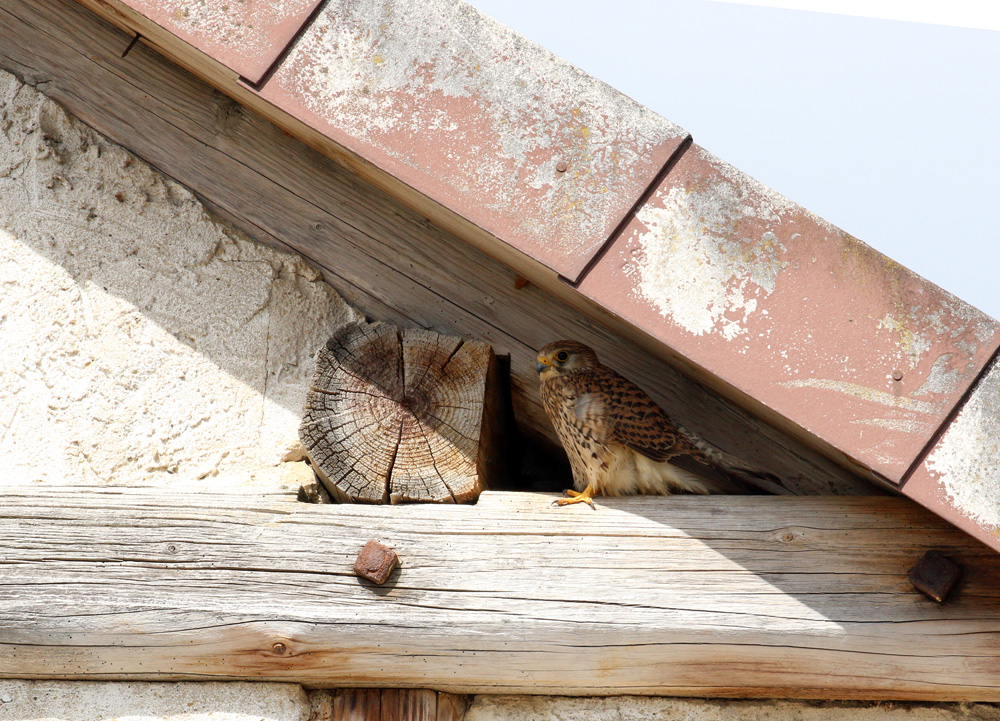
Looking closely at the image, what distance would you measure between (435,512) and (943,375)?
1064 millimetres

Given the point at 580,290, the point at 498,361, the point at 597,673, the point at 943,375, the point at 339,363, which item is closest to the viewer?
the point at 943,375

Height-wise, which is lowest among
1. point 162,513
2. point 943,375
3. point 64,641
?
point 64,641

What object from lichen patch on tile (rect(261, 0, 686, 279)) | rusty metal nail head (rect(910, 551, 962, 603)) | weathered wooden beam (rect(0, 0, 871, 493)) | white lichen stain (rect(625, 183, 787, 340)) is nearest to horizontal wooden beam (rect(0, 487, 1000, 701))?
rusty metal nail head (rect(910, 551, 962, 603))

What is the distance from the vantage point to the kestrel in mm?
2137

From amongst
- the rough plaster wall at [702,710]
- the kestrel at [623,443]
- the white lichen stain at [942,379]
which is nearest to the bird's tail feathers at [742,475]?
the kestrel at [623,443]

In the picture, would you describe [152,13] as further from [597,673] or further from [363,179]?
[597,673]

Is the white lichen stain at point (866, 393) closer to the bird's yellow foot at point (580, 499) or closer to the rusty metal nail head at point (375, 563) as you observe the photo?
the bird's yellow foot at point (580, 499)

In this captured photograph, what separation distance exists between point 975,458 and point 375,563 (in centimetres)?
118

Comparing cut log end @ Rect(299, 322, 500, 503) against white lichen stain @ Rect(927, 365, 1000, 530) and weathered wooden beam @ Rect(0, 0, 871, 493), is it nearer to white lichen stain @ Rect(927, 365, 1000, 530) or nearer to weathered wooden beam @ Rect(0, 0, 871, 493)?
weathered wooden beam @ Rect(0, 0, 871, 493)

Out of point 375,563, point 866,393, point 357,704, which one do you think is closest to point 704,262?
point 866,393

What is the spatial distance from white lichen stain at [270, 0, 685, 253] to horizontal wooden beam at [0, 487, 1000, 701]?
71 cm

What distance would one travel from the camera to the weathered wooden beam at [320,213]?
232 centimetres

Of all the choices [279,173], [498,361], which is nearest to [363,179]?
[279,173]

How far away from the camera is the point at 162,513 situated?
1977 millimetres
